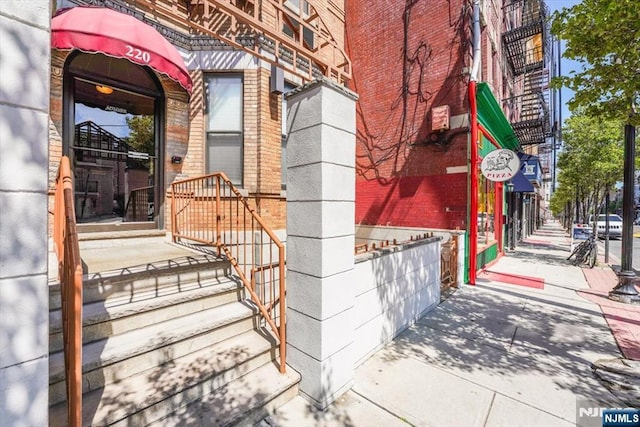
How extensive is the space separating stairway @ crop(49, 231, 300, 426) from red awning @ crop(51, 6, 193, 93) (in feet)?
9.47

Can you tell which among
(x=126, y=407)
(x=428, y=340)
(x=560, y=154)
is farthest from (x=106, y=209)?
(x=560, y=154)

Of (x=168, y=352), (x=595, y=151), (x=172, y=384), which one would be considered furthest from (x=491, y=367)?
(x=595, y=151)

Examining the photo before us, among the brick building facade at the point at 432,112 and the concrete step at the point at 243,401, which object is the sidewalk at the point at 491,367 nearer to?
the concrete step at the point at 243,401

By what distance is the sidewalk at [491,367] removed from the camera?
280 centimetres

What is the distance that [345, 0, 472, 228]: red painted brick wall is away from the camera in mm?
8273

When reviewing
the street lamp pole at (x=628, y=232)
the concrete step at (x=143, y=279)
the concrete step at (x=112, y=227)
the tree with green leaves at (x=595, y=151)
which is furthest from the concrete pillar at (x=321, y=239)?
the tree with green leaves at (x=595, y=151)

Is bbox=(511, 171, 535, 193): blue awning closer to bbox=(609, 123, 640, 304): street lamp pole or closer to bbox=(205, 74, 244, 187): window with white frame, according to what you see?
bbox=(609, 123, 640, 304): street lamp pole

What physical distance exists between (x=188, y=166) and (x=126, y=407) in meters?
4.71

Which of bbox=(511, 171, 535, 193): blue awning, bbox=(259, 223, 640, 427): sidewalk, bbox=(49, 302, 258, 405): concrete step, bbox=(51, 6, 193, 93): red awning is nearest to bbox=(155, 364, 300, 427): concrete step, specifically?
bbox=(259, 223, 640, 427): sidewalk

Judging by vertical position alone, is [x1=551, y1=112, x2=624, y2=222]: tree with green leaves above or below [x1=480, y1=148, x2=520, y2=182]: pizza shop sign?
above

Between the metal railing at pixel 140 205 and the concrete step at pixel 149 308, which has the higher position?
the metal railing at pixel 140 205

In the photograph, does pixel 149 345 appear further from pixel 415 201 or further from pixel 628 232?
pixel 628 232

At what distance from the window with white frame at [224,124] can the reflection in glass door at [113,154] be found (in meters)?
1.11

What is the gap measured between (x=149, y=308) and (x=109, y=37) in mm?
3665
